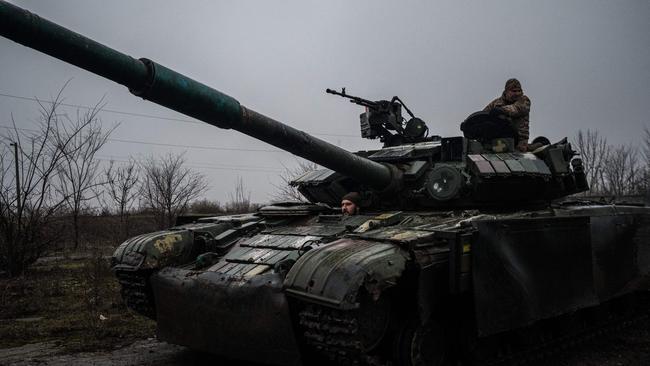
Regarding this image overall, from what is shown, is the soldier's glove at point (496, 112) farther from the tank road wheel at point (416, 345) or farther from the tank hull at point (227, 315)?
the tank hull at point (227, 315)

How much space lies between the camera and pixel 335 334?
4473 millimetres

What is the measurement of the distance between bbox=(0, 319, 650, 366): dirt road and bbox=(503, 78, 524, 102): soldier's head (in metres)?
3.63

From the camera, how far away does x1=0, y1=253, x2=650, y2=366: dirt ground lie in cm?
660

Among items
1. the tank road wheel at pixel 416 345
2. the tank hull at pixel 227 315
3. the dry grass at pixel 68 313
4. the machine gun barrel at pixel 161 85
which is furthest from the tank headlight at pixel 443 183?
the dry grass at pixel 68 313

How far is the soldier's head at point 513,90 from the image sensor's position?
8172 millimetres

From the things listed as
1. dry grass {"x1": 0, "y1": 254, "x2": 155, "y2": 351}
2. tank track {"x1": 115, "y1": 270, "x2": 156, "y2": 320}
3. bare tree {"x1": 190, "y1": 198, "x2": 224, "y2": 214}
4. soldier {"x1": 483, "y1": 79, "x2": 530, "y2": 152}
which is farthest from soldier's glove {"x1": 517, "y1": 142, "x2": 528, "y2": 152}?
bare tree {"x1": 190, "y1": 198, "x2": 224, "y2": 214}

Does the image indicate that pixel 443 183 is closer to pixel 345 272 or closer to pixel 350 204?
pixel 350 204

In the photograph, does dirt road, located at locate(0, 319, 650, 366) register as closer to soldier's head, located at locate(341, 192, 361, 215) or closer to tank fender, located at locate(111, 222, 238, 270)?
tank fender, located at locate(111, 222, 238, 270)

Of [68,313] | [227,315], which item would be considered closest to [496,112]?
[227,315]

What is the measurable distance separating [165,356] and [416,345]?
3.43 meters

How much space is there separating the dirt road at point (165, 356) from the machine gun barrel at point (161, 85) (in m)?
2.81

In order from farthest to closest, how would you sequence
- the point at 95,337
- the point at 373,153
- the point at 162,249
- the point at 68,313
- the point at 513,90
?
the point at 68,313 < the point at 513,90 < the point at 373,153 < the point at 95,337 < the point at 162,249

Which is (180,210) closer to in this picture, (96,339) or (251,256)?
(96,339)

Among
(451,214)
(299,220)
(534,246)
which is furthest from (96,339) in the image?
(534,246)
